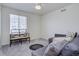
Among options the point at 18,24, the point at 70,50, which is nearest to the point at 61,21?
the point at 18,24

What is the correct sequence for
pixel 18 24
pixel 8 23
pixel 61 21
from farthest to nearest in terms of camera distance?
pixel 18 24 → pixel 61 21 → pixel 8 23

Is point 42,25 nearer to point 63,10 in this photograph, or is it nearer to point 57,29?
point 57,29

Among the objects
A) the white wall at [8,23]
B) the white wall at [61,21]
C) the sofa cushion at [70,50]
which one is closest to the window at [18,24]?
the white wall at [8,23]

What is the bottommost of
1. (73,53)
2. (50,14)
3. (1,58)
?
(73,53)

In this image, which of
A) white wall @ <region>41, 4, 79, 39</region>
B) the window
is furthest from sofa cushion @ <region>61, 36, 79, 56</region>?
the window

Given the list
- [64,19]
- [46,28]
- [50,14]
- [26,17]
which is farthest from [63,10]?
[26,17]

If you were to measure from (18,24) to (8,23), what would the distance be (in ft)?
2.59

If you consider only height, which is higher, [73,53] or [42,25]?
[42,25]

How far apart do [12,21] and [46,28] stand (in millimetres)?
2617

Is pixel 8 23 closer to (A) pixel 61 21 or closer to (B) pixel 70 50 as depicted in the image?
(A) pixel 61 21

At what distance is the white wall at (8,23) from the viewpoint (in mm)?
4543

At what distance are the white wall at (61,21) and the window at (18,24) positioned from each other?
5.29ft

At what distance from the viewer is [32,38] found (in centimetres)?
622

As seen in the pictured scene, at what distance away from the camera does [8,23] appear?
4773 millimetres
